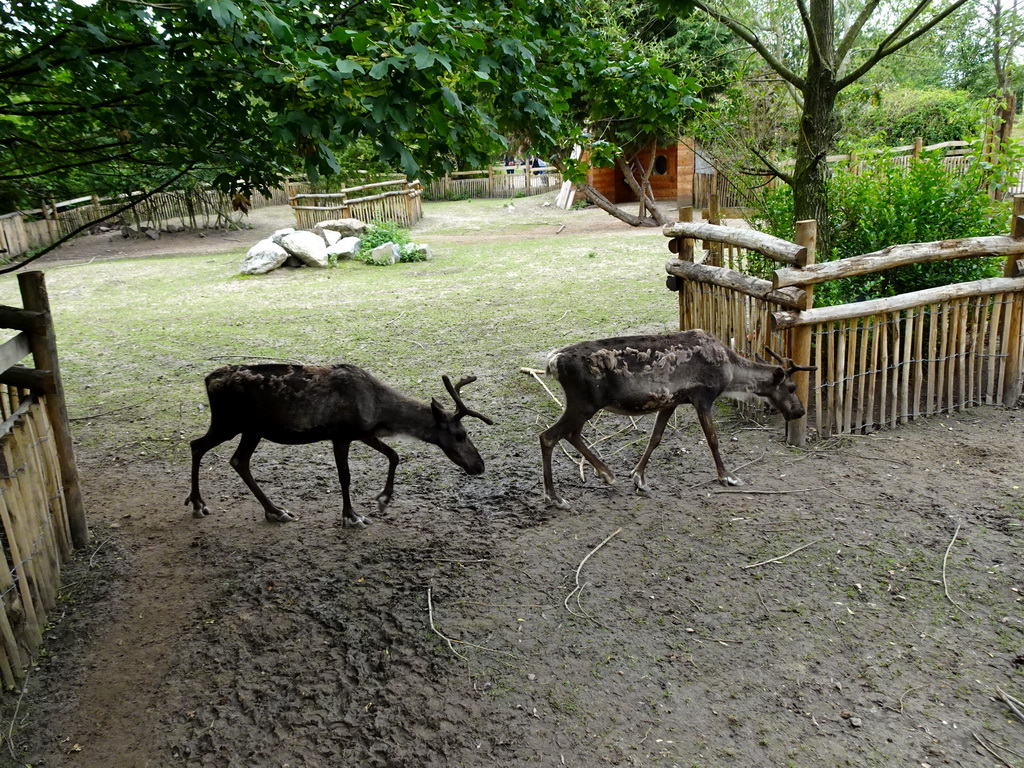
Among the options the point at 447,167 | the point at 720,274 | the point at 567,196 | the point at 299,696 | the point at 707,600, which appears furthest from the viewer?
the point at 567,196

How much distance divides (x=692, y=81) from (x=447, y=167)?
226cm

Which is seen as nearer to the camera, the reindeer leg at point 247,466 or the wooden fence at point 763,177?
the reindeer leg at point 247,466

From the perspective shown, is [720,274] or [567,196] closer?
[720,274]

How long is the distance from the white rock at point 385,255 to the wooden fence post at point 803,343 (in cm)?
1277

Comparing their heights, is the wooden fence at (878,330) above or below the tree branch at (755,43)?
below

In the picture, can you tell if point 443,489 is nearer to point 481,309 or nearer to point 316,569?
point 316,569

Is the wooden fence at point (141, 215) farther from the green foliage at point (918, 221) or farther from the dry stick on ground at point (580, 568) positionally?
the dry stick on ground at point (580, 568)

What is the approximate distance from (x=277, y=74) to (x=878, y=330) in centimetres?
513

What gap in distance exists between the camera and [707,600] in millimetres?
4434

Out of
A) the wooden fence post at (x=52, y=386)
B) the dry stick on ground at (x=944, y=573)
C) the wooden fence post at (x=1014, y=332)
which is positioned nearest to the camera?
the dry stick on ground at (x=944, y=573)

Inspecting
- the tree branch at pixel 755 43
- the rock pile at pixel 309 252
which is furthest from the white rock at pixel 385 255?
the tree branch at pixel 755 43

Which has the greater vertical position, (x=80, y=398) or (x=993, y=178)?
(x=993, y=178)

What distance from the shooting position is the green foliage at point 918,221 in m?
7.06

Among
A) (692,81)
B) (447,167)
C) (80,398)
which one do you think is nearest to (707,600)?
(447,167)
